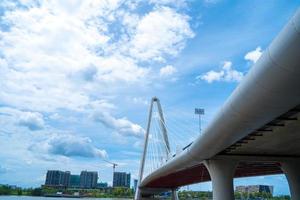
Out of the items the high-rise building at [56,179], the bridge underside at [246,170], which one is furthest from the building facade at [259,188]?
the high-rise building at [56,179]

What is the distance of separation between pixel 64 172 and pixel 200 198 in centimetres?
10130

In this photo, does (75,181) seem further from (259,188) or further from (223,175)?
(223,175)

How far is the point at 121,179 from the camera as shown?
6875 inches

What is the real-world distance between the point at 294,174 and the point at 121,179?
154815 mm

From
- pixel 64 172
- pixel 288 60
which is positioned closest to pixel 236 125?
pixel 288 60

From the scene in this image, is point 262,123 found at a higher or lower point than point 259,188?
lower

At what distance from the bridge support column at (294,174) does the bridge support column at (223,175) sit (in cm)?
401

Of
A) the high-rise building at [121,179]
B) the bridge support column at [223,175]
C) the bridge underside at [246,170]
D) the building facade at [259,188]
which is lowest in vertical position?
the bridge support column at [223,175]

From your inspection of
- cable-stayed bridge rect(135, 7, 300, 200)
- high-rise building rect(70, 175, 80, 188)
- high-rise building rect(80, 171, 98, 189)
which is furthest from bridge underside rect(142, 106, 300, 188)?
high-rise building rect(70, 175, 80, 188)

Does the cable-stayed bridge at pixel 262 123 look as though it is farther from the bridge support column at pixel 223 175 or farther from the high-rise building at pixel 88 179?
the high-rise building at pixel 88 179

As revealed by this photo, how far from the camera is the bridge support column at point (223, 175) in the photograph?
2466cm

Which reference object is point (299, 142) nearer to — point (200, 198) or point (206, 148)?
point (206, 148)

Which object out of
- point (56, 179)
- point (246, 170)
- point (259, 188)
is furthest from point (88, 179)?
point (246, 170)

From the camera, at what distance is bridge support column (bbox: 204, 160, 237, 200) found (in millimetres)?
24656
